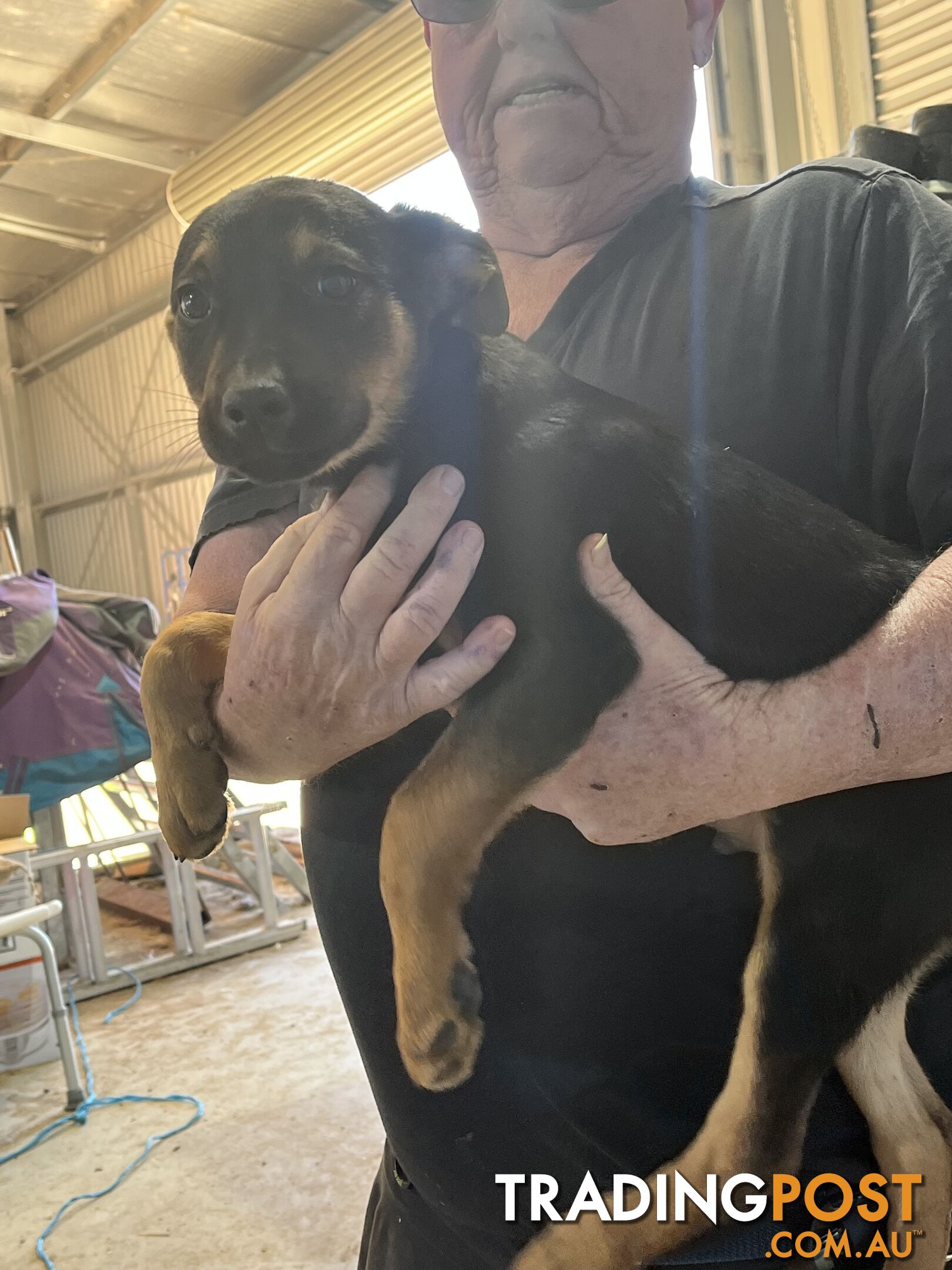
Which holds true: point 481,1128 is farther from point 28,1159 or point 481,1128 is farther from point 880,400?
point 28,1159

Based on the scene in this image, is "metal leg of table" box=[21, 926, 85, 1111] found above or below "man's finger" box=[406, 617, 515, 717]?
below

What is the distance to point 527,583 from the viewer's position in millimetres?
893

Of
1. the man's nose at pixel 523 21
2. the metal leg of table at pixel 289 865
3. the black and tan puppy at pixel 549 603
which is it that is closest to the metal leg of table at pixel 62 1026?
the metal leg of table at pixel 289 865

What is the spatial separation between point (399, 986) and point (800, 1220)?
41 cm

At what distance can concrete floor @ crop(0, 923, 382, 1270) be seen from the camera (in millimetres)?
2857

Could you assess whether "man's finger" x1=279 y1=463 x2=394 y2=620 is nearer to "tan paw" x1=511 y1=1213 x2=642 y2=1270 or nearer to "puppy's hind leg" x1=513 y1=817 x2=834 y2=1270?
"puppy's hind leg" x1=513 y1=817 x2=834 y2=1270

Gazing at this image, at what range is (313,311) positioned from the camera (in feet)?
2.98

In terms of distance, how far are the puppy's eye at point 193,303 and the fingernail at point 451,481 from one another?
0.86ft

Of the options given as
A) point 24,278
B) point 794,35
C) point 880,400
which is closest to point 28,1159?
point 880,400

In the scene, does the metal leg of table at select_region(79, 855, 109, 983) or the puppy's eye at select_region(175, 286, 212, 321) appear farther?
the metal leg of table at select_region(79, 855, 109, 983)

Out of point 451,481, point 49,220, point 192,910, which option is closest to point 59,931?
point 192,910

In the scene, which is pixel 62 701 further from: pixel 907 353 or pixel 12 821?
pixel 907 353

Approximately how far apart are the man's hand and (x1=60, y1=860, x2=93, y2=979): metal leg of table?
4.33m

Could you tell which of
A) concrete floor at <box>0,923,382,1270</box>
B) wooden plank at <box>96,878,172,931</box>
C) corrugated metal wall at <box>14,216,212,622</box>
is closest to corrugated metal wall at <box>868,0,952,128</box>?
concrete floor at <box>0,923,382,1270</box>
